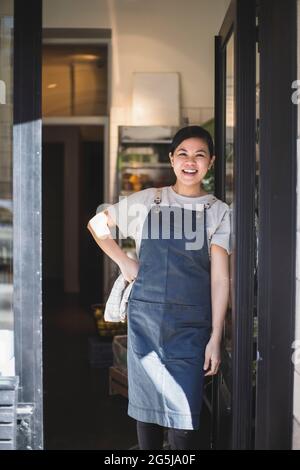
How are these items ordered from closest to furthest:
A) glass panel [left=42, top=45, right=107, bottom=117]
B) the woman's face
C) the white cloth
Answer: the woman's face, the white cloth, glass panel [left=42, top=45, right=107, bottom=117]

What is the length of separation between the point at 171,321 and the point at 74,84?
5.74 m

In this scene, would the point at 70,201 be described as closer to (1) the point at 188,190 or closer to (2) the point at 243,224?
(1) the point at 188,190

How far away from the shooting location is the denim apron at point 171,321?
269 centimetres

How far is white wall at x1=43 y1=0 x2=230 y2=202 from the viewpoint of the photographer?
18.9 feet

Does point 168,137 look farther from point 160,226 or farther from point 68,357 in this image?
point 160,226

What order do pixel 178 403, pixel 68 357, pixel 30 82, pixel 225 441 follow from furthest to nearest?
1. pixel 68 357
2. pixel 225 441
3. pixel 178 403
4. pixel 30 82

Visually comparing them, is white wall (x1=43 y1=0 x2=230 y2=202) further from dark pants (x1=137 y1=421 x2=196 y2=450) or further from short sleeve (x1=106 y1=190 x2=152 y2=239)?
dark pants (x1=137 y1=421 x2=196 y2=450)

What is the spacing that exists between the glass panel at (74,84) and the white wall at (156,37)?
0.90 m

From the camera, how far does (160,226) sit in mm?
2748

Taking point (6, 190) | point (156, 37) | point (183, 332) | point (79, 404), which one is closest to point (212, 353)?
point (183, 332)

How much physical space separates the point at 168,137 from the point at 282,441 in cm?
368

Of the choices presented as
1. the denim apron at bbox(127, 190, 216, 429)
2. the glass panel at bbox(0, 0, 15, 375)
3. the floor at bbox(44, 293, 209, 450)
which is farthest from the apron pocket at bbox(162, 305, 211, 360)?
the floor at bbox(44, 293, 209, 450)

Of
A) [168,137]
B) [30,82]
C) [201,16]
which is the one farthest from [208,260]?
[201,16]

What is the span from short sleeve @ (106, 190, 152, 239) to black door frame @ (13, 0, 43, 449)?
48 centimetres
